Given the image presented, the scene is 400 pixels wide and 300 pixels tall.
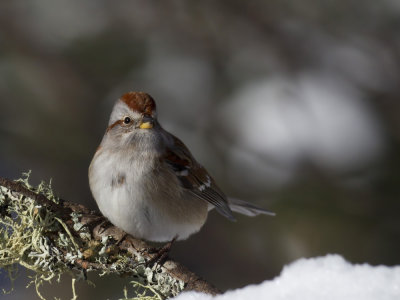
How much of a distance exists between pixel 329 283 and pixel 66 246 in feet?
3.12

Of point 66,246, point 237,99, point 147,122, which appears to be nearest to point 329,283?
point 66,246

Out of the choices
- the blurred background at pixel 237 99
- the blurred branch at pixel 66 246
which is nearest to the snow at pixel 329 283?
the blurred branch at pixel 66 246

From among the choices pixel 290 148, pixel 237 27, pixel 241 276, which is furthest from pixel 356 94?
pixel 241 276

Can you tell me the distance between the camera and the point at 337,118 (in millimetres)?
4371

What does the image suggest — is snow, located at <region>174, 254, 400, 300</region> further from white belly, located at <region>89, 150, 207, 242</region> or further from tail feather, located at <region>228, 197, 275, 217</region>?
tail feather, located at <region>228, 197, 275, 217</region>

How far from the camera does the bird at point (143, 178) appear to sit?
8.03 ft

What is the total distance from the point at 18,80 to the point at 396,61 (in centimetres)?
266

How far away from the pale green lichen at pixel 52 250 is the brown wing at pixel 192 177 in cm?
70

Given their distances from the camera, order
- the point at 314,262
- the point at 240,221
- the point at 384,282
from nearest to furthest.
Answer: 1. the point at 384,282
2. the point at 314,262
3. the point at 240,221

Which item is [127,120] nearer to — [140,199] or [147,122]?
[147,122]

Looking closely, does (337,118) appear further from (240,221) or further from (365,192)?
(240,221)

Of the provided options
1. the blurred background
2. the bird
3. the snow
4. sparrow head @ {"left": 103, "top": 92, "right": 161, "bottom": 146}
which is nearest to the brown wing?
the bird

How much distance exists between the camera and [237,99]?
4445 millimetres

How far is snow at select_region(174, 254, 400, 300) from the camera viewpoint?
1.27m
